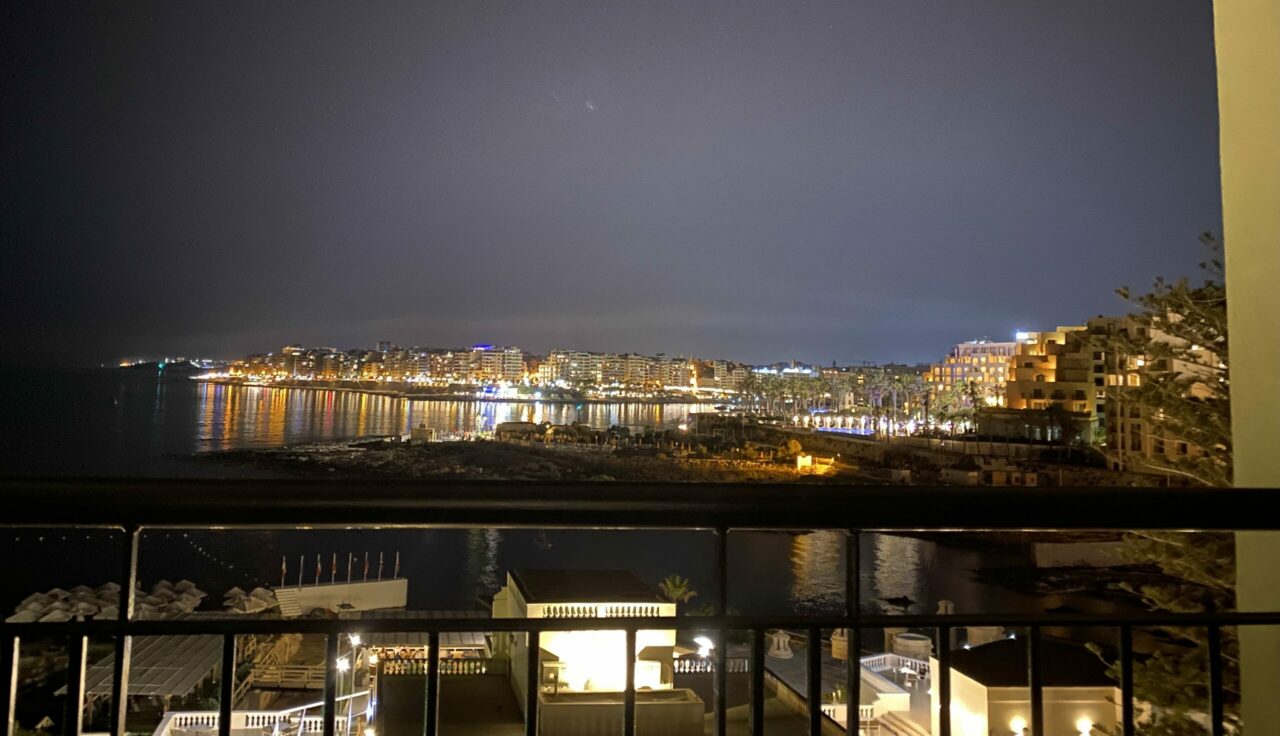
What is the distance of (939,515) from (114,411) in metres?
83.5

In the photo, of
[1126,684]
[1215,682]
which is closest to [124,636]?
[1126,684]

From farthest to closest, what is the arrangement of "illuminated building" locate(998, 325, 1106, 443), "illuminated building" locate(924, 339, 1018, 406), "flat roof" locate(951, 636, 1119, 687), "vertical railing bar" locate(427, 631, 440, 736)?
"illuminated building" locate(924, 339, 1018, 406) < "illuminated building" locate(998, 325, 1106, 443) < "flat roof" locate(951, 636, 1119, 687) < "vertical railing bar" locate(427, 631, 440, 736)

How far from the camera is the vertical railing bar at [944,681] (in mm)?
1238

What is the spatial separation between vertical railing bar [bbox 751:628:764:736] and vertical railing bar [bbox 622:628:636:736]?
183mm

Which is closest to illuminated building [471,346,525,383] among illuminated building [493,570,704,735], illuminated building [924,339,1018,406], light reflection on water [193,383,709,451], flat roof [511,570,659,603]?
light reflection on water [193,383,709,451]

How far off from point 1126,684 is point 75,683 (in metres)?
1.65

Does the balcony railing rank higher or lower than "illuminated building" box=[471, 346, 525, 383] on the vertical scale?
lower

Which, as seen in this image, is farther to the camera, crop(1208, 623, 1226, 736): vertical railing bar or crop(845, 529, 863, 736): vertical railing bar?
crop(1208, 623, 1226, 736): vertical railing bar

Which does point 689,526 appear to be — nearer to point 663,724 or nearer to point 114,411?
point 663,724

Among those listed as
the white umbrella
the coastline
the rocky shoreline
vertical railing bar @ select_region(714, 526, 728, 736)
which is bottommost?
the rocky shoreline

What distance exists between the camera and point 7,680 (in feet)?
3.45

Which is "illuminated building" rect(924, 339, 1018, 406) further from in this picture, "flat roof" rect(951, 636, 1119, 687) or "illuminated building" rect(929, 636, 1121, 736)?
"illuminated building" rect(929, 636, 1121, 736)

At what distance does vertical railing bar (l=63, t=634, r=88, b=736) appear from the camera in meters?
1.08

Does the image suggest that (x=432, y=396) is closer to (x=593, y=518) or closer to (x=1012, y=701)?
(x=1012, y=701)
